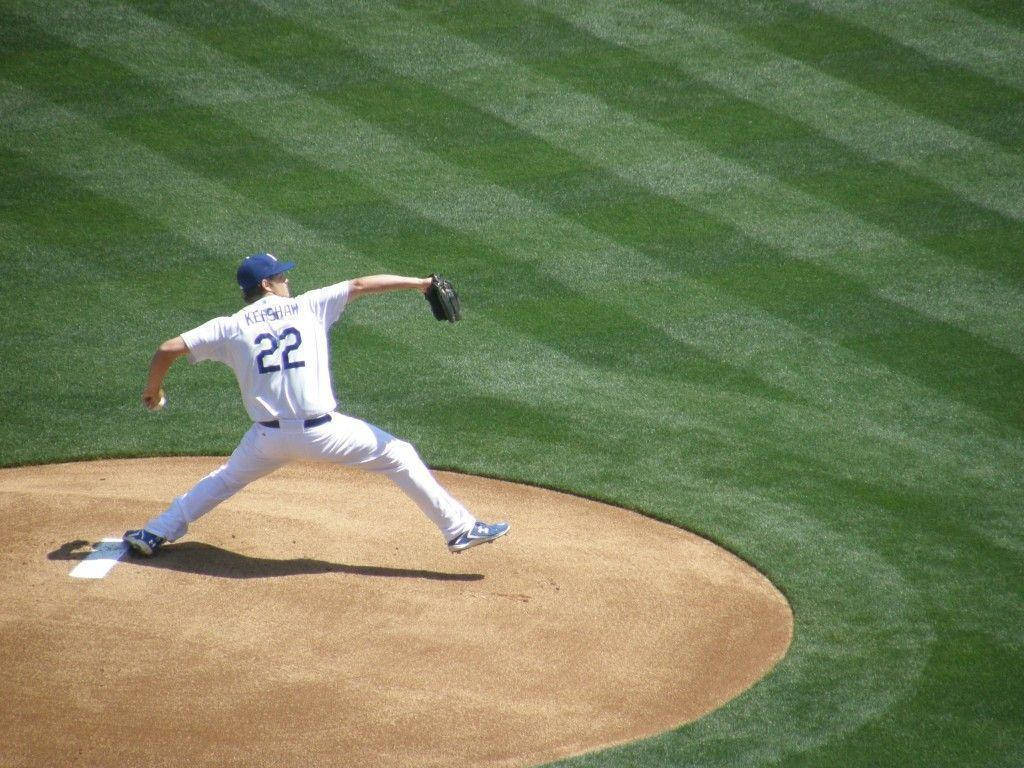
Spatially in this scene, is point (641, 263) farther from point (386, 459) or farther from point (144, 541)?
point (144, 541)

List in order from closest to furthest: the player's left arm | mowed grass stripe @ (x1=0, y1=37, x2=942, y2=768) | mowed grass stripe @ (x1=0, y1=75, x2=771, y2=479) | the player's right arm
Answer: mowed grass stripe @ (x1=0, y1=37, x2=942, y2=768)
the player's right arm
the player's left arm
mowed grass stripe @ (x1=0, y1=75, x2=771, y2=479)

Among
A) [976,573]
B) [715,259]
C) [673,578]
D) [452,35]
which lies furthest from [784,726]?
[452,35]

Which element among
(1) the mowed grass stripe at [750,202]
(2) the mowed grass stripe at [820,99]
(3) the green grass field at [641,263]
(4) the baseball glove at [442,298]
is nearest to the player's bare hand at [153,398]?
(4) the baseball glove at [442,298]

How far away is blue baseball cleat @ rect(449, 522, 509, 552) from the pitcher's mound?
0.52ft

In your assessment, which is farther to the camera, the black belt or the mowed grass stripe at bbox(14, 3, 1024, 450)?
the mowed grass stripe at bbox(14, 3, 1024, 450)

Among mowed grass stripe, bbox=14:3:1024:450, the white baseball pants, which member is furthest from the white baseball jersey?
mowed grass stripe, bbox=14:3:1024:450

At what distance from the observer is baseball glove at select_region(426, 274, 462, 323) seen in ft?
21.9

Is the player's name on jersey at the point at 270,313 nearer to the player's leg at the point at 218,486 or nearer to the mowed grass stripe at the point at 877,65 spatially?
the player's leg at the point at 218,486

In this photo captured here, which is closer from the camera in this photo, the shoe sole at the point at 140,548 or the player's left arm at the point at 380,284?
the player's left arm at the point at 380,284

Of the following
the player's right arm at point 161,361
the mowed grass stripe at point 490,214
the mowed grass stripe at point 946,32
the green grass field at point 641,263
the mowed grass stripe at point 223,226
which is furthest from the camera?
the mowed grass stripe at point 946,32

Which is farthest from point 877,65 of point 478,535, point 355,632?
point 355,632

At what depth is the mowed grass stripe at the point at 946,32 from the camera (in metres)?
15.1

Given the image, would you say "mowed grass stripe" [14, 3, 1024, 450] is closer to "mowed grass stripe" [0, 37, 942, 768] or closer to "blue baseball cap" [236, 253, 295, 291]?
"mowed grass stripe" [0, 37, 942, 768]

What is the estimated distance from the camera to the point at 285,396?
6.38 m
